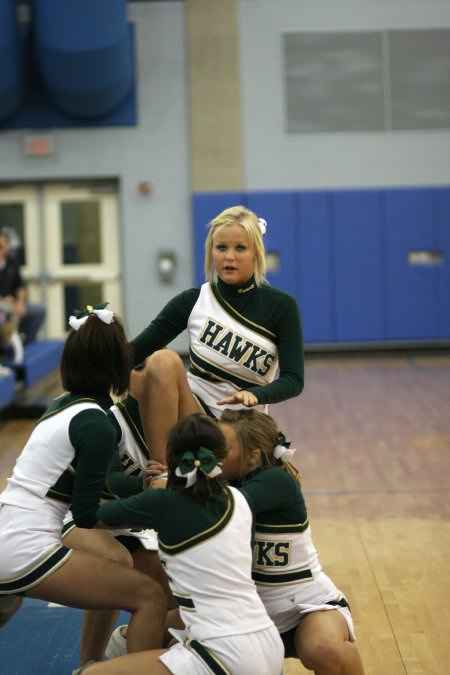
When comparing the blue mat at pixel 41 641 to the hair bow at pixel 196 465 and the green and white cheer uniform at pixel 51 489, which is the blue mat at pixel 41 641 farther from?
the hair bow at pixel 196 465

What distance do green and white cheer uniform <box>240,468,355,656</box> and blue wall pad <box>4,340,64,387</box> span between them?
589 cm

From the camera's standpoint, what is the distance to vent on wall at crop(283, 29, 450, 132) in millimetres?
11320

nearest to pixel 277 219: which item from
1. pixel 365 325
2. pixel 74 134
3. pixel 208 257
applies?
pixel 365 325

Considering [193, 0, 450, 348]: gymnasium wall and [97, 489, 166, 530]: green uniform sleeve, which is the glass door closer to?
[193, 0, 450, 348]: gymnasium wall

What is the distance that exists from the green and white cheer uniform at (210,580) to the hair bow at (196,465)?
71 mm

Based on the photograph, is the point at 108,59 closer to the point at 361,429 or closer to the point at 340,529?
the point at 361,429

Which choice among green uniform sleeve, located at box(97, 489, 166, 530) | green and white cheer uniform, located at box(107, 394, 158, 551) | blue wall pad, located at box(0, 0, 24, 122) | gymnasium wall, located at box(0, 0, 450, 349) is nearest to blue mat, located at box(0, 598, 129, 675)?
green and white cheer uniform, located at box(107, 394, 158, 551)

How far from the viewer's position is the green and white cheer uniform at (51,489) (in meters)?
2.56

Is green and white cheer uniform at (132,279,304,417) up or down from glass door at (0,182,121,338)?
down

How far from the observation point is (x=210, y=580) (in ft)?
7.89

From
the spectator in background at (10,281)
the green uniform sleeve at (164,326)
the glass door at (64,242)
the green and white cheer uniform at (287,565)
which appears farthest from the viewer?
the glass door at (64,242)

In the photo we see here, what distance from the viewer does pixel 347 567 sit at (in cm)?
434

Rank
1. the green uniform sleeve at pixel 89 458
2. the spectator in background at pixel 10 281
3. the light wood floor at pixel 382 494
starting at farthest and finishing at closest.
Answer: the spectator in background at pixel 10 281 → the light wood floor at pixel 382 494 → the green uniform sleeve at pixel 89 458

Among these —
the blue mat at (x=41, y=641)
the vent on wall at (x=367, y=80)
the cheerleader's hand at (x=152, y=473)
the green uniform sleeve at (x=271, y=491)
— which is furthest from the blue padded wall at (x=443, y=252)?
the green uniform sleeve at (x=271, y=491)
